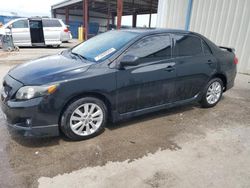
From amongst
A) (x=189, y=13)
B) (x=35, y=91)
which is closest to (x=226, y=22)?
(x=189, y=13)

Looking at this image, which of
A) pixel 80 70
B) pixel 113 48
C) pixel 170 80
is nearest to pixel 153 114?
pixel 170 80

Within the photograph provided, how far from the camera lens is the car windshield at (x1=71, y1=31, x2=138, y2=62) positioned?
11.2ft

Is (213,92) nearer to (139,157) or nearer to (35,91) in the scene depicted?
(139,157)

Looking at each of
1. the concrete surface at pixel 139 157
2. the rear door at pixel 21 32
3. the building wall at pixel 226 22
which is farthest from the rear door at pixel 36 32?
the concrete surface at pixel 139 157

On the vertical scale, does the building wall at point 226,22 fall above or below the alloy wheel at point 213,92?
above

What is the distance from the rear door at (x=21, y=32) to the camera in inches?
533

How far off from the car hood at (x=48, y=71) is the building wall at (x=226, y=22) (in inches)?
282

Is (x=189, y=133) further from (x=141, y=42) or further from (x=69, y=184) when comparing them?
Answer: (x=69, y=184)

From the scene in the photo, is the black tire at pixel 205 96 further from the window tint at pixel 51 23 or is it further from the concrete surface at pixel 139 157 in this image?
the window tint at pixel 51 23

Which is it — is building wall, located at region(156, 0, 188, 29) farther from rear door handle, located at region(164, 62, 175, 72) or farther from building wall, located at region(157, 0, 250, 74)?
rear door handle, located at region(164, 62, 175, 72)

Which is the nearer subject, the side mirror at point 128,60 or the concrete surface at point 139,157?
the concrete surface at point 139,157

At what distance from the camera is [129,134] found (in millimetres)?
3531

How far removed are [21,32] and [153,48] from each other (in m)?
12.5

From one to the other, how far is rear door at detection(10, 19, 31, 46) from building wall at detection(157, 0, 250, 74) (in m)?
9.32
